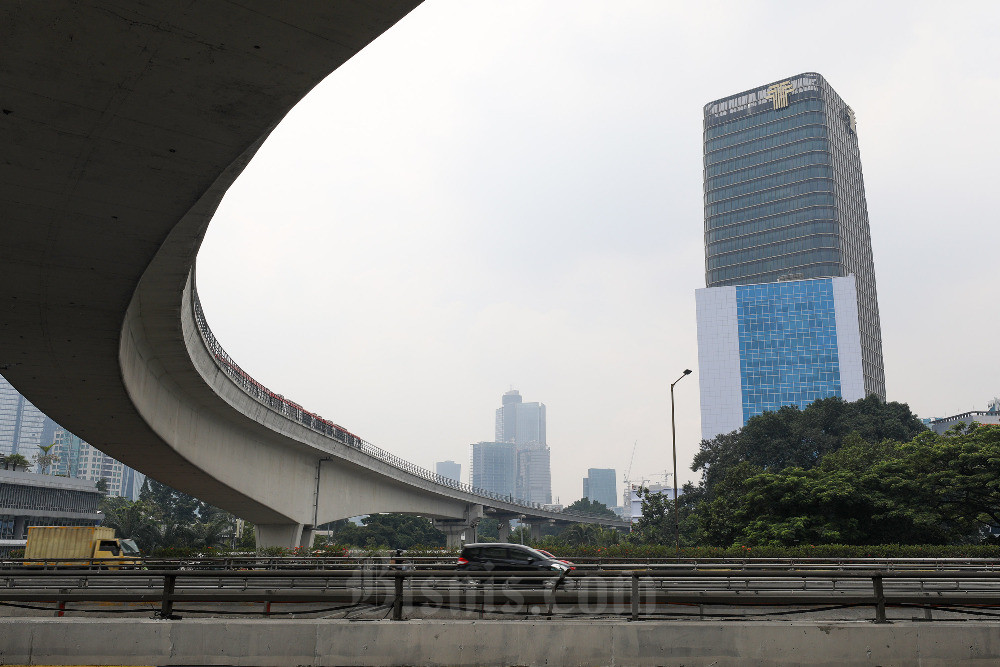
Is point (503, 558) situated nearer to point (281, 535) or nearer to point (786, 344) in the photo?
point (281, 535)

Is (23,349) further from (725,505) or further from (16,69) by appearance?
(725,505)

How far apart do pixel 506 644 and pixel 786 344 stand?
179215 millimetres

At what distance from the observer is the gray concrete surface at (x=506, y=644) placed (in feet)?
26.5

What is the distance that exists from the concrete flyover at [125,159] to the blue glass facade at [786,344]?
163657 millimetres

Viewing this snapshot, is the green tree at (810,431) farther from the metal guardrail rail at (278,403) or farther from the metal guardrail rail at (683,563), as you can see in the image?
the metal guardrail rail at (683,563)

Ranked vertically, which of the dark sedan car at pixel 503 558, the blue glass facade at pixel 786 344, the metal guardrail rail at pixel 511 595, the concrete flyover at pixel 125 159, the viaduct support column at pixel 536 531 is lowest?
the viaduct support column at pixel 536 531

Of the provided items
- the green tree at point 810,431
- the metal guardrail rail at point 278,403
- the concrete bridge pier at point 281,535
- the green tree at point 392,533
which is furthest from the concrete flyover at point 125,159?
the green tree at point 392,533

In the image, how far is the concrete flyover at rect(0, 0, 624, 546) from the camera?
27.0 ft

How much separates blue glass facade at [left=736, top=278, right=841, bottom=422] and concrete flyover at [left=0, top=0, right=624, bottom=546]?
537 feet

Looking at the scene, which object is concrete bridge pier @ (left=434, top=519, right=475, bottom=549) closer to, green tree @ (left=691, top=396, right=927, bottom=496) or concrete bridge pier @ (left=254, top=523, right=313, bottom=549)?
green tree @ (left=691, top=396, right=927, bottom=496)

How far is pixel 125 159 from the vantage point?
1086cm

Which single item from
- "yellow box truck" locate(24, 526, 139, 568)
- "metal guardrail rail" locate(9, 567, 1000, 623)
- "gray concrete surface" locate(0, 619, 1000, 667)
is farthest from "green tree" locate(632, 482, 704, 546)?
"gray concrete surface" locate(0, 619, 1000, 667)

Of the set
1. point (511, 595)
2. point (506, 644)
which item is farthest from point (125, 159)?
point (506, 644)

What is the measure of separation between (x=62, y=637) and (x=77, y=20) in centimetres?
700
